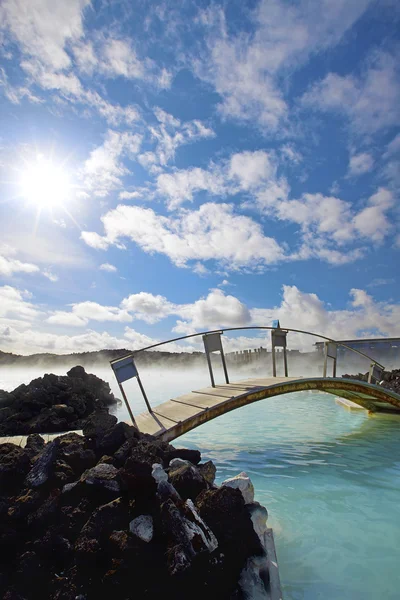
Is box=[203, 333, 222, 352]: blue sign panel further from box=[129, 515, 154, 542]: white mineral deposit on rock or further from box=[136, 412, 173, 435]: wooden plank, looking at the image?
box=[129, 515, 154, 542]: white mineral deposit on rock

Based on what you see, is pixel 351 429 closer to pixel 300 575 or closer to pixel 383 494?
pixel 383 494

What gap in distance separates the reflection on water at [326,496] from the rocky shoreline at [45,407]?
10.5ft

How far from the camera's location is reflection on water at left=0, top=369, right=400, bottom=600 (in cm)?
326

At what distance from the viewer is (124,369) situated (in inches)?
247

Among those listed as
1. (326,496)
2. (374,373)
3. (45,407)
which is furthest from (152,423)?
(374,373)

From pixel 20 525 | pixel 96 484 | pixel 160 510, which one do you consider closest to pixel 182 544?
pixel 160 510

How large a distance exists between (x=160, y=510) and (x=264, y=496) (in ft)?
10.7

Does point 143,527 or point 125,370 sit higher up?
point 125,370

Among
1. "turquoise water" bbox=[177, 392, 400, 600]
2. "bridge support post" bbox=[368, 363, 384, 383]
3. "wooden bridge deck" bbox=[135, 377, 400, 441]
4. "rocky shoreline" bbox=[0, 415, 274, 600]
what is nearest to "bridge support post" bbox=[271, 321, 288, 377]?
"wooden bridge deck" bbox=[135, 377, 400, 441]

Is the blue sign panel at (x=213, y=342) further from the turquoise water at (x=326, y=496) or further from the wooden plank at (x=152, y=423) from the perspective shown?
the turquoise water at (x=326, y=496)

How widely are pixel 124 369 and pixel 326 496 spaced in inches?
153

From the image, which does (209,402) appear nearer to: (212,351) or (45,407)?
(212,351)

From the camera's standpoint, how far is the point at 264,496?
5.33 m

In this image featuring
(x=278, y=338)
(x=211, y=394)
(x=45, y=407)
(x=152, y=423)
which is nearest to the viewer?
(x=152, y=423)
